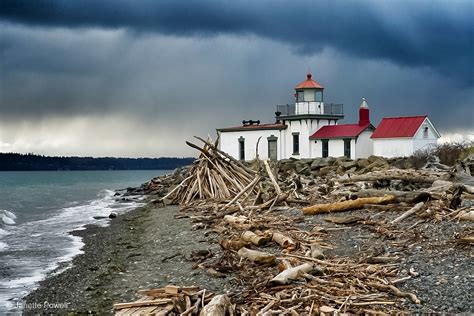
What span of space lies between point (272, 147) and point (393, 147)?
34.2ft

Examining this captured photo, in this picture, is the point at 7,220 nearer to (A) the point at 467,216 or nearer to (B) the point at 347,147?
(A) the point at 467,216

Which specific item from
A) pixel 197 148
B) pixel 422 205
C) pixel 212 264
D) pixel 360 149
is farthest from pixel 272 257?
pixel 360 149

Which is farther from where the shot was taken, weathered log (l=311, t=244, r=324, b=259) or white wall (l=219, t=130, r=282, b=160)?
white wall (l=219, t=130, r=282, b=160)

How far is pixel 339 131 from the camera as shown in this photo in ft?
160

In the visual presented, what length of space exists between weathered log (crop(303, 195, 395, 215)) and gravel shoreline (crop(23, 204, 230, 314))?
134 inches

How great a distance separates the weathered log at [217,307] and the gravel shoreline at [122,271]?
1650 millimetres

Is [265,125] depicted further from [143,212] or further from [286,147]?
[143,212]

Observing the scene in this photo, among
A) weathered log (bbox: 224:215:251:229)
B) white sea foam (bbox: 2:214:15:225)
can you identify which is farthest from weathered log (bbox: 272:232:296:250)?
white sea foam (bbox: 2:214:15:225)

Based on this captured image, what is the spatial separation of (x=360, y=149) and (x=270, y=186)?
2429cm

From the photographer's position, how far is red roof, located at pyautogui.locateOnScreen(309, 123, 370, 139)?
47875 mm

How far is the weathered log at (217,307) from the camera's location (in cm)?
798

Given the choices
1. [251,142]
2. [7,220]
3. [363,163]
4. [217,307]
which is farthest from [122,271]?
[251,142]

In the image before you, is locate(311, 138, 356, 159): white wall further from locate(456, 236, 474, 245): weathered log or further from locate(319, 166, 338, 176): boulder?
locate(456, 236, 474, 245): weathered log

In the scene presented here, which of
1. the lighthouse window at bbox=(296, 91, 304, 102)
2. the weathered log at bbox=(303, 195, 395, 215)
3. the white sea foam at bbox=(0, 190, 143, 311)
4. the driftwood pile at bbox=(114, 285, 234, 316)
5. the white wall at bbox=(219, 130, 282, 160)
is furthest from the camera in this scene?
the white wall at bbox=(219, 130, 282, 160)
